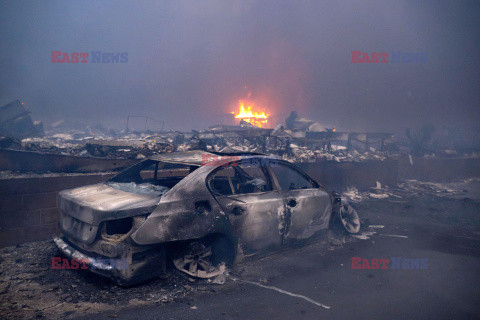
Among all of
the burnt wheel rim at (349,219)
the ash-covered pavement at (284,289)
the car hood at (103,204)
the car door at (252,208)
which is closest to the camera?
the car hood at (103,204)

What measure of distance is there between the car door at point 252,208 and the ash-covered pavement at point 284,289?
1.12ft

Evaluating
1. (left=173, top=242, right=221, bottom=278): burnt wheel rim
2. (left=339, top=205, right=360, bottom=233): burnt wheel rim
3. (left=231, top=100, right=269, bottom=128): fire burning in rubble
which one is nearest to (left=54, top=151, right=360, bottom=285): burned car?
(left=173, top=242, right=221, bottom=278): burnt wheel rim

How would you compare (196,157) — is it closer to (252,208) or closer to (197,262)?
(252,208)

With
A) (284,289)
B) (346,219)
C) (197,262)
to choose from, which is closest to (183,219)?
(197,262)

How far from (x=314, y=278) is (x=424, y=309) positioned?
1302mm

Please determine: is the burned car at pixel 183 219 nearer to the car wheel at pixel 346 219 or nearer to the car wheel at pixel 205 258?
the car wheel at pixel 205 258

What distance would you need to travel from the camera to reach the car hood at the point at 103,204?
279cm

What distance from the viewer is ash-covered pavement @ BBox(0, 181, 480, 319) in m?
2.89

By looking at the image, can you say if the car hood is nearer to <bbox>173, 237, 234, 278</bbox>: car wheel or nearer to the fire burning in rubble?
<bbox>173, 237, 234, 278</bbox>: car wheel

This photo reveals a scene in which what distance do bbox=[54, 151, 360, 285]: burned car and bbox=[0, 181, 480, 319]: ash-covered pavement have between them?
34cm

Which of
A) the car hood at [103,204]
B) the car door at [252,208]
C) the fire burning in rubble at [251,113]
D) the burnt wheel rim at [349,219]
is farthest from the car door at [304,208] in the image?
the fire burning in rubble at [251,113]

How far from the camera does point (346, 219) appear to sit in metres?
5.65

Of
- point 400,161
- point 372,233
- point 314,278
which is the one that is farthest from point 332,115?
point 314,278

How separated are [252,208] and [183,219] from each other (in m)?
1.01
